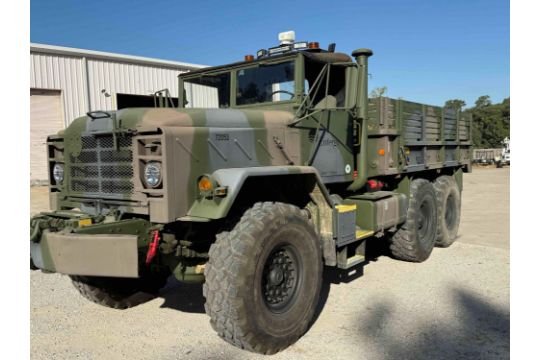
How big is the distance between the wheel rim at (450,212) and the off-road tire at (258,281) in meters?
4.70

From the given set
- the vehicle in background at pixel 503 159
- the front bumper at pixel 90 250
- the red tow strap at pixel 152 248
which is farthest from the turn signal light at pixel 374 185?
the vehicle in background at pixel 503 159

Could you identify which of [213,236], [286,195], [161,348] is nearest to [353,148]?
[286,195]

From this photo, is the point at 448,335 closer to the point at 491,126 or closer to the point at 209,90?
the point at 209,90

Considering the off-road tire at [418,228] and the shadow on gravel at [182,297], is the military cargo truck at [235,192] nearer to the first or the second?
the shadow on gravel at [182,297]

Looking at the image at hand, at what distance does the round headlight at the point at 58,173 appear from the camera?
4434mm

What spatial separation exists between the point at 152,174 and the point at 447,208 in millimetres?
6067

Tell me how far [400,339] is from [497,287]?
6.87 ft

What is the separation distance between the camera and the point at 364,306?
4.84m

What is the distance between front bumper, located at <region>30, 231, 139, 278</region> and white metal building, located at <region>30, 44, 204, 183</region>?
34.4 feet

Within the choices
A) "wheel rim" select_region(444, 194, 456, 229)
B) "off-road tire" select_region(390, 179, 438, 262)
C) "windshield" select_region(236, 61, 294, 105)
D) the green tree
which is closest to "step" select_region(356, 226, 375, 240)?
"off-road tire" select_region(390, 179, 438, 262)

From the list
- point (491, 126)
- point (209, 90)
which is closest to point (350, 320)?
point (209, 90)

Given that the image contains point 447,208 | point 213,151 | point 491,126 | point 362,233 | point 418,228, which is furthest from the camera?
point 491,126

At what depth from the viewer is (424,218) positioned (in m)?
7.01

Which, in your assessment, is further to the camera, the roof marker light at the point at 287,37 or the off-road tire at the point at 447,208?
the off-road tire at the point at 447,208
